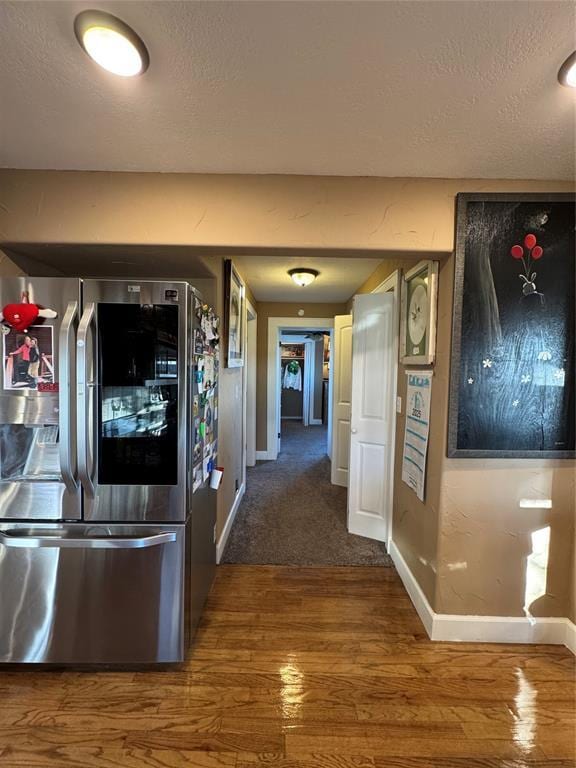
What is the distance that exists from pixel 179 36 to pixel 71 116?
0.61 metres

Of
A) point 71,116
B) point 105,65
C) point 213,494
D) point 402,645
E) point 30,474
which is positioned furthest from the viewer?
point 213,494

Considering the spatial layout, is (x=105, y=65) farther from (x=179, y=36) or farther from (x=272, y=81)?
(x=272, y=81)

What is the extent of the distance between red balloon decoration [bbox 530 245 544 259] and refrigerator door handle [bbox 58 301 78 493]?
2202 millimetres

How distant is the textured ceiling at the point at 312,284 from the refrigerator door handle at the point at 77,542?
220 cm

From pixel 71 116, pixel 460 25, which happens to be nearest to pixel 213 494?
pixel 71 116

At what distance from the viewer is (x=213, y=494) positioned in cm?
226

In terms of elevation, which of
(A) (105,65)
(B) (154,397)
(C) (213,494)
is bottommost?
(C) (213,494)

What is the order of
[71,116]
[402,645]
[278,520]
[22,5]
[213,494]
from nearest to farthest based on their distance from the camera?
[22,5]
[71,116]
[402,645]
[213,494]
[278,520]

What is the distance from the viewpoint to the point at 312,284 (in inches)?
154

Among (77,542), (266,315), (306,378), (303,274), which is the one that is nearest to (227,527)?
(77,542)

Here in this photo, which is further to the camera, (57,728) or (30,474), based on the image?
(30,474)

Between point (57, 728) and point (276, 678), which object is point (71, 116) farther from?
point (276, 678)

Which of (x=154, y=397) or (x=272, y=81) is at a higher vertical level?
(x=272, y=81)

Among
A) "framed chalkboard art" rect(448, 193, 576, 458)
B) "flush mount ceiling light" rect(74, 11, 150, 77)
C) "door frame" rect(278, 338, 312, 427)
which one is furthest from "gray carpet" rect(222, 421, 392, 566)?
"door frame" rect(278, 338, 312, 427)
